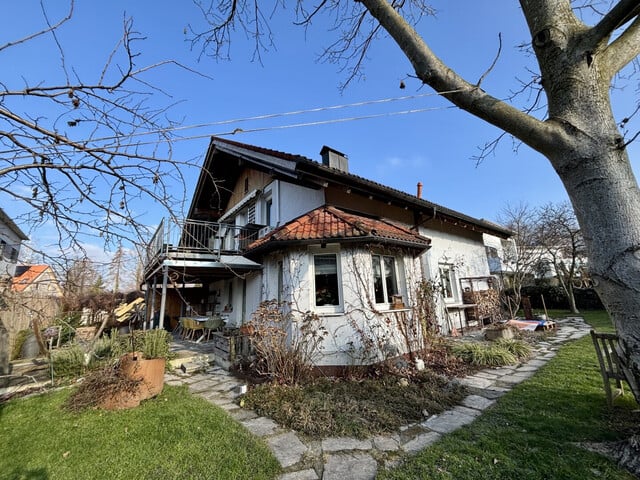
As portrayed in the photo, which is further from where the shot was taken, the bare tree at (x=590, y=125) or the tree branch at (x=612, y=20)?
the bare tree at (x=590, y=125)

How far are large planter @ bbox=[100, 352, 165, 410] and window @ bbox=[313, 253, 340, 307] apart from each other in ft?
11.4

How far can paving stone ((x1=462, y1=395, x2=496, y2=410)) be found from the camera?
4.34m

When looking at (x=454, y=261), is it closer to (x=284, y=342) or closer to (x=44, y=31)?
(x=284, y=342)

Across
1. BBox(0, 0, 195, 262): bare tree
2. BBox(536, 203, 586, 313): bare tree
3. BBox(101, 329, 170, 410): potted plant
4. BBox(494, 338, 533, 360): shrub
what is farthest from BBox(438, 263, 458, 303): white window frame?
BBox(0, 0, 195, 262): bare tree

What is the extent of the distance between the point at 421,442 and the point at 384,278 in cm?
396

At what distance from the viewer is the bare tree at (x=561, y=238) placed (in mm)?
16938

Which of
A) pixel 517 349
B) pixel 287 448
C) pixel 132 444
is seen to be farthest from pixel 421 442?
pixel 517 349

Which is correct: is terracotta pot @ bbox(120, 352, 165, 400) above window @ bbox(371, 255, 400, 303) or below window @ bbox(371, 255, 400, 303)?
below

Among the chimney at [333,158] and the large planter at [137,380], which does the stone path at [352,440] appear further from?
the chimney at [333,158]

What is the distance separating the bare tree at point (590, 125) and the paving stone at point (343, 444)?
2.80 meters

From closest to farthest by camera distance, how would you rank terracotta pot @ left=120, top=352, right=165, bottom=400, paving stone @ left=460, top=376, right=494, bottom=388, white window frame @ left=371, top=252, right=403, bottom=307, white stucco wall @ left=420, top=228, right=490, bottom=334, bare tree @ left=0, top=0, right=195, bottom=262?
1. bare tree @ left=0, top=0, right=195, bottom=262
2. terracotta pot @ left=120, top=352, right=165, bottom=400
3. paving stone @ left=460, top=376, right=494, bottom=388
4. white window frame @ left=371, top=252, right=403, bottom=307
5. white stucco wall @ left=420, top=228, right=490, bottom=334

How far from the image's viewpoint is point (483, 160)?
13.8ft

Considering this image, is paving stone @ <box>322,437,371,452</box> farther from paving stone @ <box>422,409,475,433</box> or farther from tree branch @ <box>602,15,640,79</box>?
tree branch @ <box>602,15,640,79</box>

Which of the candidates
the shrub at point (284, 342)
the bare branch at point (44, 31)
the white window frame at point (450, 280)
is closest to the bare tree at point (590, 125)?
the bare branch at point (44, 31)
